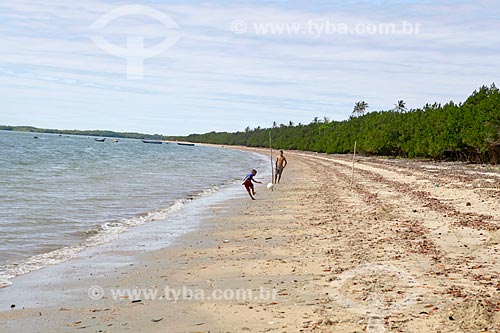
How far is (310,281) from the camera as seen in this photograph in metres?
7.97

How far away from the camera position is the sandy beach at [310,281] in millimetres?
6148

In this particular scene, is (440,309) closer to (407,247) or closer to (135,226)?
(407,247)

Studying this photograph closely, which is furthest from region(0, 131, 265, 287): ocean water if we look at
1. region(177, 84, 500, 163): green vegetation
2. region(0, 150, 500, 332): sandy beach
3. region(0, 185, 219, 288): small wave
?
region(177, 84, 500, 163): green vegetation

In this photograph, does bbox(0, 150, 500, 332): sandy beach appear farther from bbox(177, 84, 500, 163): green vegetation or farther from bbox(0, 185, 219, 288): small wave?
bbox(177, 84, 500, 163): green vegetation

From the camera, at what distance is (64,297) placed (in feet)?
26.1

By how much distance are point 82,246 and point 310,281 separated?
252 inches

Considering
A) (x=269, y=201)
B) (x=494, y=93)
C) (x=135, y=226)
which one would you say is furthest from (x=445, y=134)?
(x=135, y=226)

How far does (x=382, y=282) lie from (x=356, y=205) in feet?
34.4

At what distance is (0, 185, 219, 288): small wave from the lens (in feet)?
32.4

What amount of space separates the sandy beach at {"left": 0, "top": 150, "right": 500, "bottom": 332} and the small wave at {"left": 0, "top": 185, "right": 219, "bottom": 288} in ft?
4.71

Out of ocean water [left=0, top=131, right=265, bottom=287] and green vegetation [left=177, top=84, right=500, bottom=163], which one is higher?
green vegetation [left=177, top=84, right=500, bottom=163]

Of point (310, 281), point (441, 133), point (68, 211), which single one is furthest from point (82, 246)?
point (441, 133)

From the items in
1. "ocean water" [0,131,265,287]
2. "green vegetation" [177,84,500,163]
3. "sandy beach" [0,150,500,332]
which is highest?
"green vegetation" [177,84,500,163]

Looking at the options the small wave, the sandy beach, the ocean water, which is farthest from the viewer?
the ocean water
